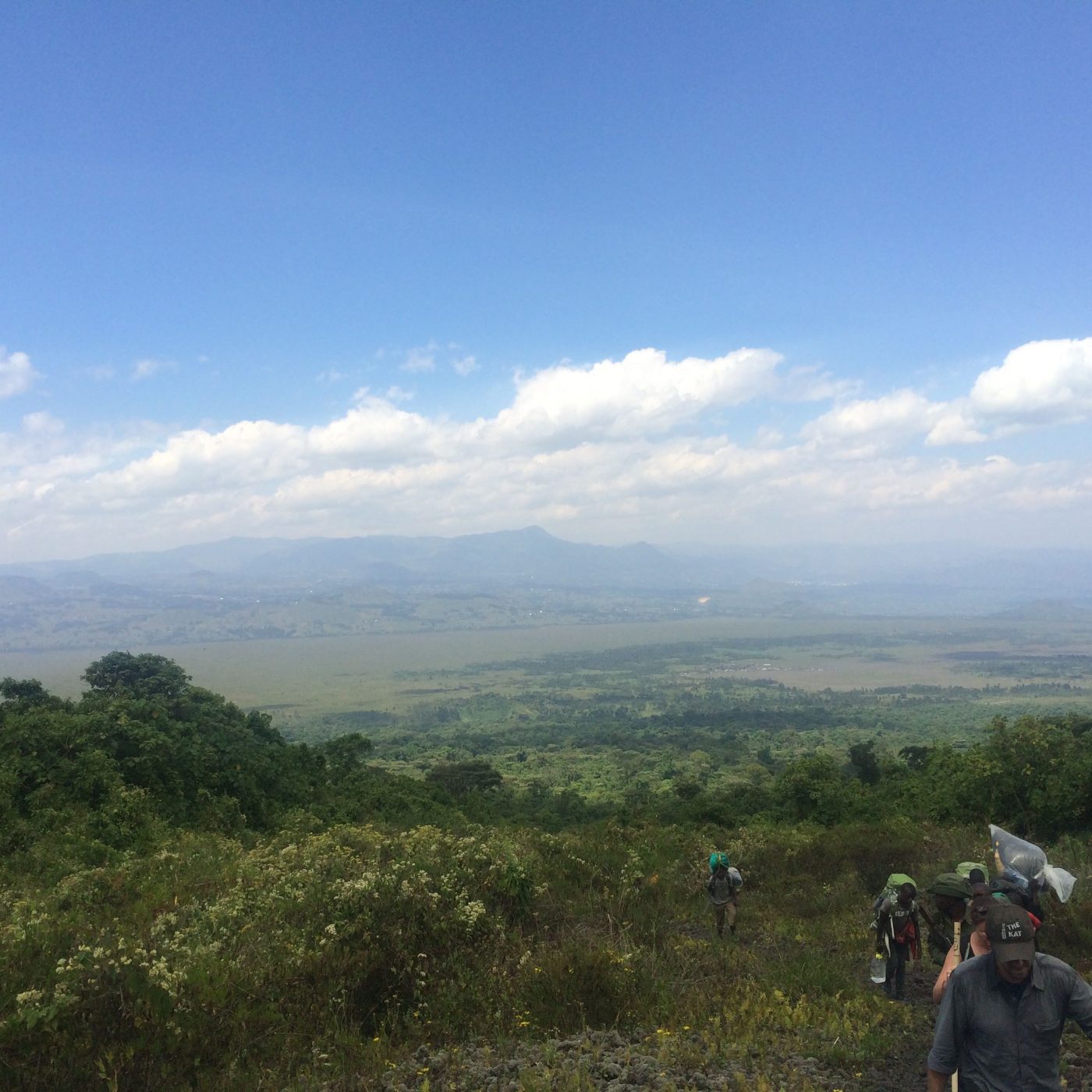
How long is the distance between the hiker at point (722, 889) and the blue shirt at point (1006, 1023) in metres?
6.53

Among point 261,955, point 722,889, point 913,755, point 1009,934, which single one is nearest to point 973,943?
point 1009,934

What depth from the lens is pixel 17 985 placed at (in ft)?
15.0

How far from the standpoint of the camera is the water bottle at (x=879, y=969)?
22.9ft

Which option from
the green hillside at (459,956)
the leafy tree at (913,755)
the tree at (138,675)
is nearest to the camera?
the green hillside at (459,956)

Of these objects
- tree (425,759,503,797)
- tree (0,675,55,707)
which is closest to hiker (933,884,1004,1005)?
tree (0,675,55,707)

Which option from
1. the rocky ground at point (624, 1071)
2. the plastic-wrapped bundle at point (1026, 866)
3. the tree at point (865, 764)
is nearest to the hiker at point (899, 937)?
the rocky ground at point (624, 1071)

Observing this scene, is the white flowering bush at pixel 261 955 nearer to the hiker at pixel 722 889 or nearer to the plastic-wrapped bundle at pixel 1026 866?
the hiker at pixel 722 889

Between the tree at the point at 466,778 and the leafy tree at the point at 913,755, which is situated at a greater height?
the leafy tree at the point at 913,755

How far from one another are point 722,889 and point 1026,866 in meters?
5.26

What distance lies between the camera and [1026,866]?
16.4 feet

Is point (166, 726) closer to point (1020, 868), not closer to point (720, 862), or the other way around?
point (720, 862)

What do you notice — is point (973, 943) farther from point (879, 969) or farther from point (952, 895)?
point (879, 969)

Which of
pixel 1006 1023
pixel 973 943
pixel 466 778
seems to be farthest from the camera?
pixel 466 778

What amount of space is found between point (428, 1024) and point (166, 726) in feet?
69.3
